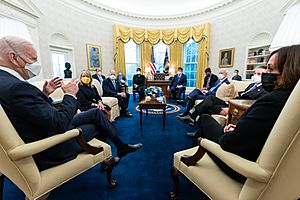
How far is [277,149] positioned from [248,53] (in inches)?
224

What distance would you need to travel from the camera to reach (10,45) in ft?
3.17

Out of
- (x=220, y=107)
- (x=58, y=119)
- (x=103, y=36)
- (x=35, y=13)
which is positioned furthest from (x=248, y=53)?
(x=35, y=13)

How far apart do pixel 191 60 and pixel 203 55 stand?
72 cm

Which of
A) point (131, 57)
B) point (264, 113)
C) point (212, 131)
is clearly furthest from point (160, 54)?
point (264, 113)

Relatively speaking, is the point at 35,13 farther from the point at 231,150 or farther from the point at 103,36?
the point at 231,150

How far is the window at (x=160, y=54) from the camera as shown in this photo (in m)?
7.34

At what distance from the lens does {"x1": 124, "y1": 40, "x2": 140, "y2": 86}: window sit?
7191mm

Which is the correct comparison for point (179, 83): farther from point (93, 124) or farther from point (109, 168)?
point (109, 168)

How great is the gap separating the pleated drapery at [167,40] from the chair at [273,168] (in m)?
6.28

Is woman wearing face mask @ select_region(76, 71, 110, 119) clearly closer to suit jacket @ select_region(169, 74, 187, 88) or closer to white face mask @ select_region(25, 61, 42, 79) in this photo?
white face mask @ select_region(25, 61, 42, 79)

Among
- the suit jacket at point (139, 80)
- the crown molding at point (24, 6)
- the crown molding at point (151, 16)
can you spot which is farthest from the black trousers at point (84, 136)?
the crown molding at point (151, 16)

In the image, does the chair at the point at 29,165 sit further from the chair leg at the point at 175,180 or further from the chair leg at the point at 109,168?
the chair leg at the point at 175,180

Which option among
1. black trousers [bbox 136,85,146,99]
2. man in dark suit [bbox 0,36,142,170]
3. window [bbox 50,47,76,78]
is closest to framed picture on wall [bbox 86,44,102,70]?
window [bbox 50,47,76,78]

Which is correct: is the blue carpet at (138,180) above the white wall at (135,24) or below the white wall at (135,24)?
below
